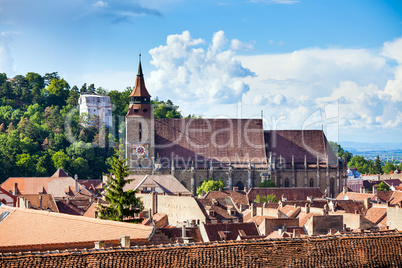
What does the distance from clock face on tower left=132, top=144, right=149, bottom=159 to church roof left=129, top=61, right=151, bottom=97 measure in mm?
6139

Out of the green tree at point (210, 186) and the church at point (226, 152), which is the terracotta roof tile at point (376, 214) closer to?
the green tree at point (210, 186)

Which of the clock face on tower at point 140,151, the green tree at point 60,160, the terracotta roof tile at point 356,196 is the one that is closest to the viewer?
the terracotta roof tile at point 356,196

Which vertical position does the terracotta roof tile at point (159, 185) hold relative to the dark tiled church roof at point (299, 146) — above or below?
below

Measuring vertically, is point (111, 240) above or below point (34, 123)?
below

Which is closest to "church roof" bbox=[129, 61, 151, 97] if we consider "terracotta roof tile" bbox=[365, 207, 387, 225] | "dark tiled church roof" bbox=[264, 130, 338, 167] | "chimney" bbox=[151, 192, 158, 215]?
"dark tiled church roof" bbox=[264, 130, 338, 167]

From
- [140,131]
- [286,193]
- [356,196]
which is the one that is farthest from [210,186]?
[356,196]

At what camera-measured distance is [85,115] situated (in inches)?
5221

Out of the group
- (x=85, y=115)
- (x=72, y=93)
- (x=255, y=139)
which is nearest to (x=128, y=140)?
(x=255, y=139)

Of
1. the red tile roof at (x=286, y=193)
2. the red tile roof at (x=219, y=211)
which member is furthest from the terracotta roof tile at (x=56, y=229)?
the red tile roof at (x=286, y=193)

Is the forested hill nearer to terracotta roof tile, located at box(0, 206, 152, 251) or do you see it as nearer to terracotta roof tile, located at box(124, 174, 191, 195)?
terracotta roof tile, located at box(124, 174, 191, 195)

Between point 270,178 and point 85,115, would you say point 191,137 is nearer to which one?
point 270,178

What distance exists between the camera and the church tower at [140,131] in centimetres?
8788

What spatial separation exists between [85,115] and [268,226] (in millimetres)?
94499

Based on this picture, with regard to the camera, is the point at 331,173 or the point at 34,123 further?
the point at 34,123
